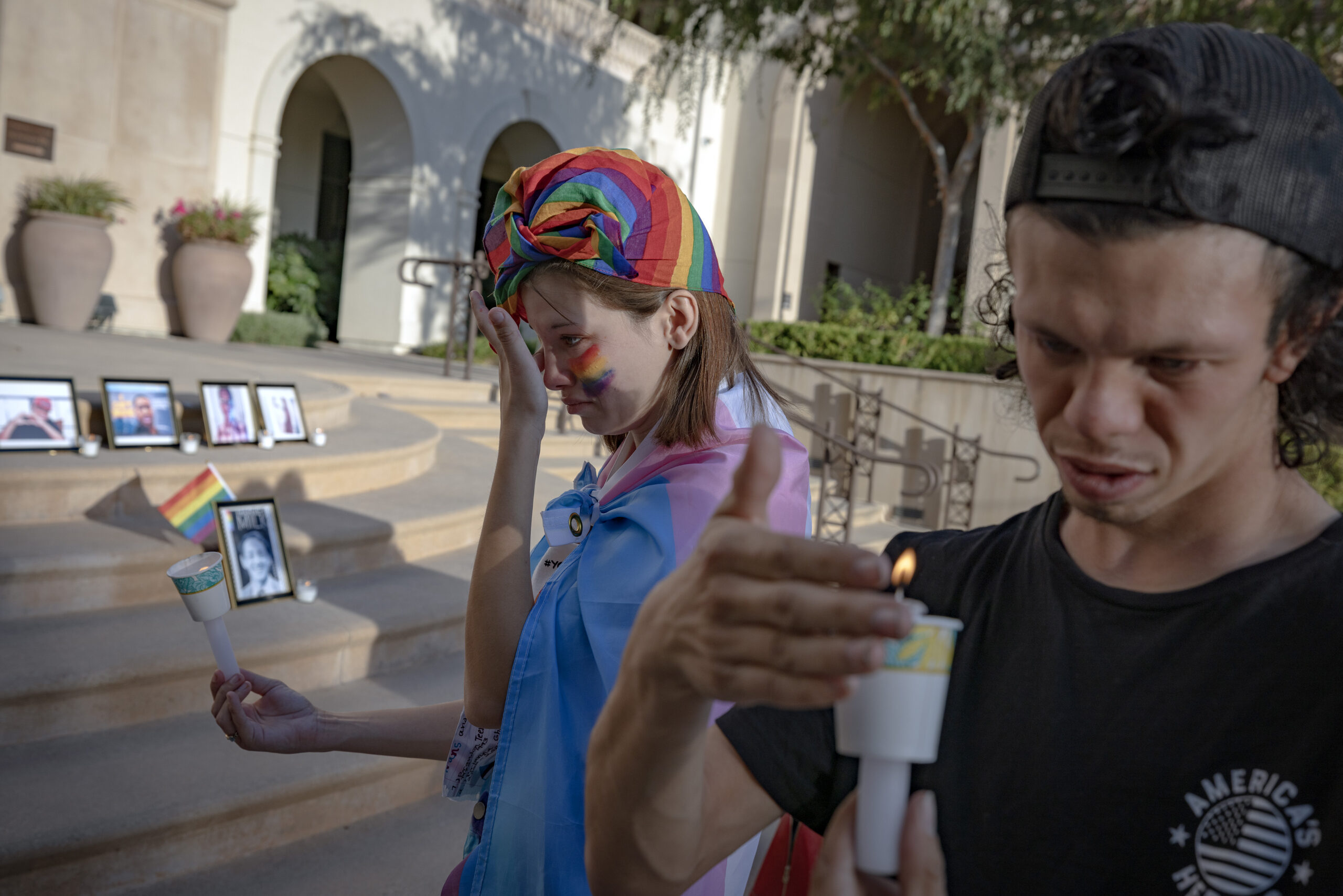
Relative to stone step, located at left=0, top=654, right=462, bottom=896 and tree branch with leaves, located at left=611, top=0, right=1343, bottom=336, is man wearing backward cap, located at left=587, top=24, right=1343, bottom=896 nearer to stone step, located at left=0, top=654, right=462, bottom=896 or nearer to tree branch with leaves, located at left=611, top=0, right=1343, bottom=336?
stone step, located at left=0, top=654, right=462, bottom=896

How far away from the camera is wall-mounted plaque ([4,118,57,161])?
8781 mm

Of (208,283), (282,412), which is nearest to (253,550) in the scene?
(282,412)

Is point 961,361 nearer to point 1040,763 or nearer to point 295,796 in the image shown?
point 295,796

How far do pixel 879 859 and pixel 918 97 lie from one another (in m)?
18.6

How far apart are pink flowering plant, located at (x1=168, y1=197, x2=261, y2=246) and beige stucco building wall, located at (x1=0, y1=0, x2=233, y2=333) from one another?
0.20 meters

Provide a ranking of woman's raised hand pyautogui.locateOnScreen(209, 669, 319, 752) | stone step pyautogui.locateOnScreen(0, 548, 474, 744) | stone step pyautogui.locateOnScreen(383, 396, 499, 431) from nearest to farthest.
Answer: woman's raised hand pyautogui.locateOnScreen(209, 669, 319, 752), stone step pyautogui.locateOnScreen(0, 548, 474, 744), stone step pyautogui.locateOnScreen(383, 396, 499, 431)

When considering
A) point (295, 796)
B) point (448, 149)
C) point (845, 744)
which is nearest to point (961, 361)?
point (448, 149)

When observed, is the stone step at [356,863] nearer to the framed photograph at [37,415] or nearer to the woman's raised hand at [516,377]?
the woman's raised hand at [516,377]

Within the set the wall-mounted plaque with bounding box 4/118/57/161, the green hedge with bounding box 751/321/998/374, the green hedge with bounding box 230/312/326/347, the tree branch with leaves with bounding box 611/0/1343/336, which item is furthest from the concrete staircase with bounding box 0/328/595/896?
the tree branch with leaves with bounding box 611/0/1343/336

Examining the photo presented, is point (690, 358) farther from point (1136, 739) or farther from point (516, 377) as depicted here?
point (1136, 739)

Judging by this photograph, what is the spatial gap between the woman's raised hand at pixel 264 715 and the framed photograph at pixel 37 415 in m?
2.80

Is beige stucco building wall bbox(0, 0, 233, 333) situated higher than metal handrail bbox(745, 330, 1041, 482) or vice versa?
beige stucco building wall bbox(0, 0, 233, 333)

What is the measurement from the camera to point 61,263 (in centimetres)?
870

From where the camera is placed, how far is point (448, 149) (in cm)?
1280
